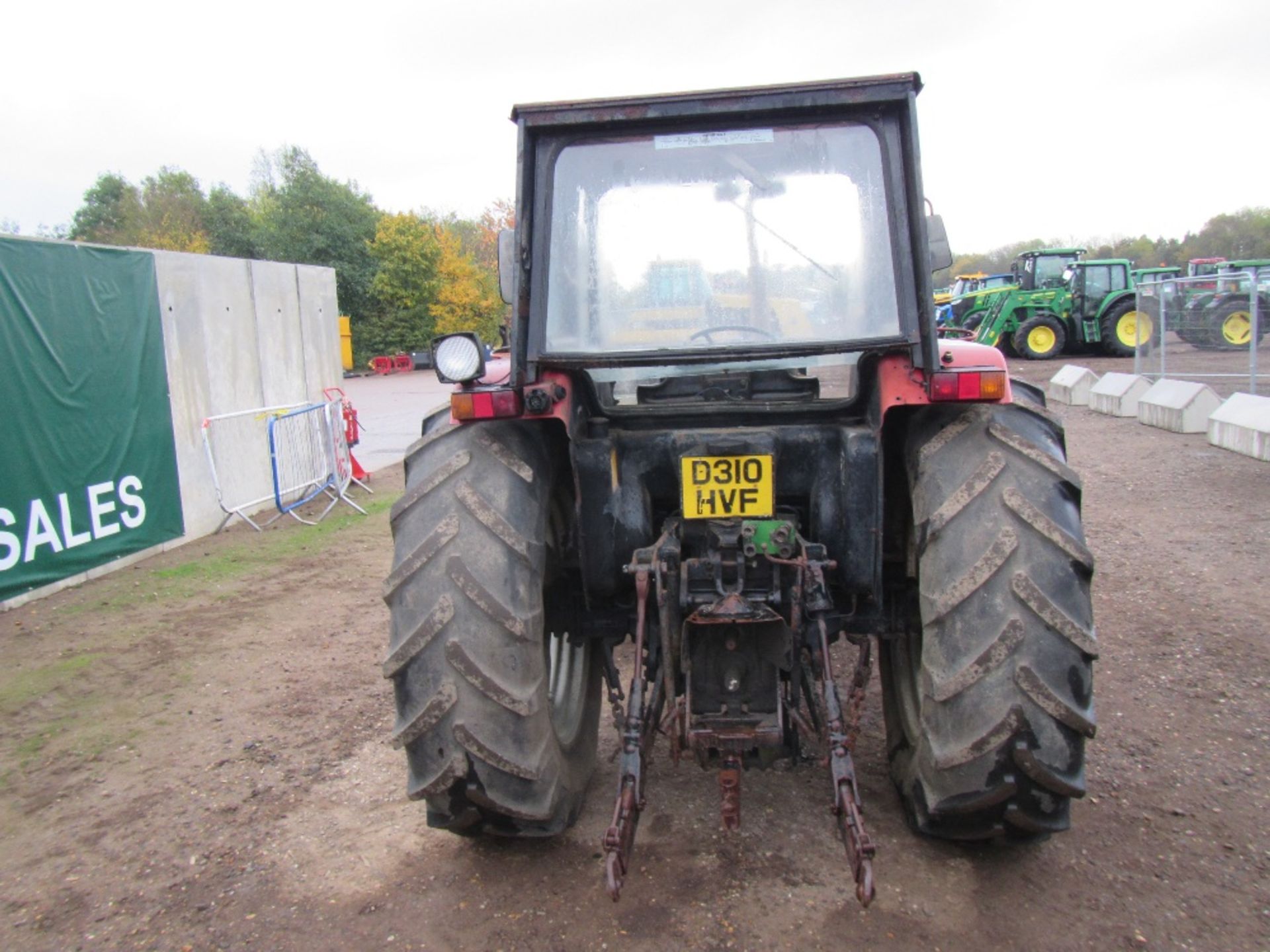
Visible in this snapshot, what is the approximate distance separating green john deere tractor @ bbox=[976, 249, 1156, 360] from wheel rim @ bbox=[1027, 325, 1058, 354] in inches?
0.6

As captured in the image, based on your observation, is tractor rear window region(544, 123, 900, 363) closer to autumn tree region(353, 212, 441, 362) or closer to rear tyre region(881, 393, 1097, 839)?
rear tyre region(881, 393, 1097, 839)

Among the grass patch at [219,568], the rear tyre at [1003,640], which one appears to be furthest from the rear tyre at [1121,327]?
the rear tyre at [1003,640]

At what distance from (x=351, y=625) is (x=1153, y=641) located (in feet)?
15.4

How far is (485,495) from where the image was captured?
3.00 meters

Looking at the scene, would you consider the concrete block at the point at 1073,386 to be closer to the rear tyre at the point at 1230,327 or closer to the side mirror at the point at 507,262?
the rear tyre at the point at 1230,327

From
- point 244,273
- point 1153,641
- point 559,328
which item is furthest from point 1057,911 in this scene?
point 244,273

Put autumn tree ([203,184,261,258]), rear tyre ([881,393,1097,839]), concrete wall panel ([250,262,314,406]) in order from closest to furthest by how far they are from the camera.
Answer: rear tyre ([881,393,1097,839]) → concrete wall panel ([250,262,314,406]) → autumn tree ([203,184,261,258])

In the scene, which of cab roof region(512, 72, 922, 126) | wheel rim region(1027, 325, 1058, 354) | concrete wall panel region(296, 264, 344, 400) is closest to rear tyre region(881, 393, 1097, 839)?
cab roof region(512, 72, 922, 126)

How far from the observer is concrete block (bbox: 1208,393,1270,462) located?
9.98 meters

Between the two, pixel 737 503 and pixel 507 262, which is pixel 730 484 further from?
pixel 507 262

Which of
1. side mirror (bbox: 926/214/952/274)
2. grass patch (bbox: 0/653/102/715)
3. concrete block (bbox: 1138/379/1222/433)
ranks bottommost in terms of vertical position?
grass patch (bbox: 0/653/102/715)

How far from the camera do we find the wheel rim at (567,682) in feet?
12.0

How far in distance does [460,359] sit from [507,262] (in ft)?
1.30

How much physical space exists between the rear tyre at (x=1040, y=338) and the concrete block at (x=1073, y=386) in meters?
6.03
